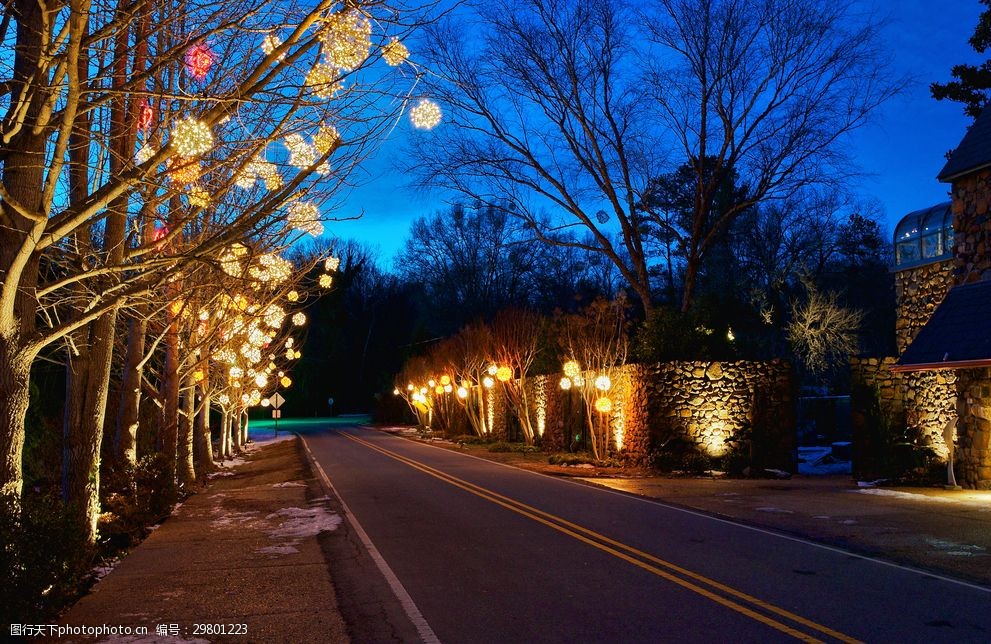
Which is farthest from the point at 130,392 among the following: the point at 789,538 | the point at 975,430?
the point at 975,430

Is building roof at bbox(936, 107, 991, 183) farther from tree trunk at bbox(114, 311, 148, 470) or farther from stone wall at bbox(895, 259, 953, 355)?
tree trunk at bbox(114, 311, 148, 470)

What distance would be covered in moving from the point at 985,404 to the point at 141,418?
2138cm

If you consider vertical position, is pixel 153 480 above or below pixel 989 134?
below

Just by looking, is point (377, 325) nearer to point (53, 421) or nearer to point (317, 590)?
point (53, 421)

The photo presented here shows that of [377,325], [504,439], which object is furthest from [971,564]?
[377,325]

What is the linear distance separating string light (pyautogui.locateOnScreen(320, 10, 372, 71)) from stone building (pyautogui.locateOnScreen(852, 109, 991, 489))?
1226 cm

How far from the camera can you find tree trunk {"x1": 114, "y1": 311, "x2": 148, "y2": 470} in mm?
14148

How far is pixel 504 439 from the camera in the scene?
125 ft

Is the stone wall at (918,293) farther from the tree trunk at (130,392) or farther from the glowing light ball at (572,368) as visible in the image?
the tree trunk at (130,392)

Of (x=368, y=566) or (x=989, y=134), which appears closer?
(x=368, y=566)

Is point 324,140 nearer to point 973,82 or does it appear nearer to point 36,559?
point 36,559

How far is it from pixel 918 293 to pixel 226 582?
16.4m

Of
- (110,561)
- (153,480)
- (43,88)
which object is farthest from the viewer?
(153,480)

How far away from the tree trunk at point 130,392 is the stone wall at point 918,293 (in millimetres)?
16103
